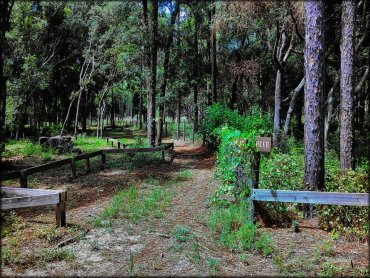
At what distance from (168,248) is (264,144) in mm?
2678

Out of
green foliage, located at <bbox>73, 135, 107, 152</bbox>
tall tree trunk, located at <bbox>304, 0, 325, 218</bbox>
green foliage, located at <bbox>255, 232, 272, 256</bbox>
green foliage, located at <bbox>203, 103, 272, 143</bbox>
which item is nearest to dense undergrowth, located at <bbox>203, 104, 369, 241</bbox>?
tall tree trunk, located at <bbox>304, 0, 325, 218</bbox>

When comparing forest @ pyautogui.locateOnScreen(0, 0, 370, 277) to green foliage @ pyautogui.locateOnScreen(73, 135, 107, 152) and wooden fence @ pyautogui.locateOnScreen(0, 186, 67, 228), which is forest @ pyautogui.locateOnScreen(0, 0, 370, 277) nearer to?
wooden fence @ pyautogui.locateOnScreen(0, 186, 67, 228)

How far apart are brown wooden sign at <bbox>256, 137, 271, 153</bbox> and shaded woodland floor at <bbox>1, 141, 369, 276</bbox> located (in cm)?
164

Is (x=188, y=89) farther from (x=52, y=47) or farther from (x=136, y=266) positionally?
(x=136, y=266)

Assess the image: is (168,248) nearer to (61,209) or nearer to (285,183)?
(61,209)

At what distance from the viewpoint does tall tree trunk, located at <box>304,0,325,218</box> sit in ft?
21.8

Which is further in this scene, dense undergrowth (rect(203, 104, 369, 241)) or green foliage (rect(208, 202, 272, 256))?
dense undergrowth (rect(203, 104, 369, 241))

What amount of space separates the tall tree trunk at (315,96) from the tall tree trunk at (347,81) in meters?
2.37

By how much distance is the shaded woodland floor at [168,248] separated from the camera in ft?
14.9

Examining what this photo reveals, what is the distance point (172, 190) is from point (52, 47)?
2607 centimetres

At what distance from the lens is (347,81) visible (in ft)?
28.1

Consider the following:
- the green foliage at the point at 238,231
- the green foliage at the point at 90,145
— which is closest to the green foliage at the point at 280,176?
the green foliage at the point at 238,231

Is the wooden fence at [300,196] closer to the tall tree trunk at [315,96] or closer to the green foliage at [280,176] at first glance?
the green foliage at [280,176]

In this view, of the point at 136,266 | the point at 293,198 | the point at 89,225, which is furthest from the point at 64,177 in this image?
the point at 293,198
